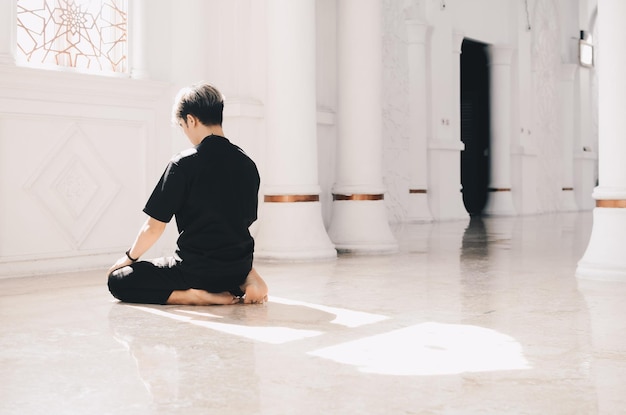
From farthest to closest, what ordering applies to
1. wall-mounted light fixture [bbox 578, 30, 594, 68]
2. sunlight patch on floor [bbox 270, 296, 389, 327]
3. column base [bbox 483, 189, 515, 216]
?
wall-mounted light fixture [bbox 578, 30, 594, 68] → column base [bbox 483, 189, 515, 216] → sunlight patch on floor [bbox 270, 296, 389, 327]

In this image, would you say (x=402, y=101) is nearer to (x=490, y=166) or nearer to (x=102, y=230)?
(x=490, y=166)

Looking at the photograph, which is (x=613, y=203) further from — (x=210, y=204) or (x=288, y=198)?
(x=210, y=204)

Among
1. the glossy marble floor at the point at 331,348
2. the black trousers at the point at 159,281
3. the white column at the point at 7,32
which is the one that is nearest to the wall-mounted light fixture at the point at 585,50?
the glossy marble floor at the point at 331,348

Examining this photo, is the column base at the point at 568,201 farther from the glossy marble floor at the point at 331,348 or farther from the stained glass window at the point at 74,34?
the stained glass window at the point at 74,34

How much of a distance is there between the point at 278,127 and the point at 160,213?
276 cm

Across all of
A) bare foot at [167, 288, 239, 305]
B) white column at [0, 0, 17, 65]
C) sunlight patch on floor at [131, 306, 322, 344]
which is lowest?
sunlight patch on floor at [131, 306, 322, 344]

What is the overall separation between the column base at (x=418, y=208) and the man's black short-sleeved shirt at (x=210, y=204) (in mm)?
8496

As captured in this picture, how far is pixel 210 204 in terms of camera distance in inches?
163

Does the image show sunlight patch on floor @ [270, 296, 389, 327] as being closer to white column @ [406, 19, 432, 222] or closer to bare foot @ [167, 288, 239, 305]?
bare foot @ [167, 288, 239, 305]

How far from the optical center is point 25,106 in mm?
5617

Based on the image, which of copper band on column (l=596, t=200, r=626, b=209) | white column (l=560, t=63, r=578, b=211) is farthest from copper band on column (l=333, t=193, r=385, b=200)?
white column (l=560, t=63, r=578, b=211)

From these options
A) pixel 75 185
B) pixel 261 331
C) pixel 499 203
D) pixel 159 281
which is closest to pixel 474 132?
pixel 499 203

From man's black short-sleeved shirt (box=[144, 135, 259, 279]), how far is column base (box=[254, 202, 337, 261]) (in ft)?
7.60

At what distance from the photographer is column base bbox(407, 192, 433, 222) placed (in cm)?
1257
